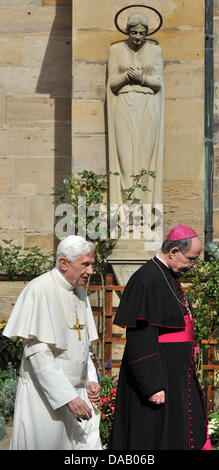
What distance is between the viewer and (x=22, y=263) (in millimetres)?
7160

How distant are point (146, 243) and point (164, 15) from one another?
2.41 meters

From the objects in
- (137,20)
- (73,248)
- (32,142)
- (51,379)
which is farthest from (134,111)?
(51,379)

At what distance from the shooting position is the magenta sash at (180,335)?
12.5 feet

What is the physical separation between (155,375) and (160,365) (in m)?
0.08

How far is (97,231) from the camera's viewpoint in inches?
265

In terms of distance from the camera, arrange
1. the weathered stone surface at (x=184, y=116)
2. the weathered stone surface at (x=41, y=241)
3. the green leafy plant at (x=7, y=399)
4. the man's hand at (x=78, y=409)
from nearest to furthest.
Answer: the man's hand at (x=78, y=409) → the green leafy plant at (x=7, y=399) → the weathered stone surface at (x=184, y=116) → the weathered stone surface at (x=41, y=241)

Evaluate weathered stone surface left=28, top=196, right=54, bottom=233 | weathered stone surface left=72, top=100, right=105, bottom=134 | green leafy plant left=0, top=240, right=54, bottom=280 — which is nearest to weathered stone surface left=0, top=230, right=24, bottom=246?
weathered stone surface left=28, top=196, right=54, bottom=233

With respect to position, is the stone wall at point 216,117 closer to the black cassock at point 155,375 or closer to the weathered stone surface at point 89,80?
the weathered stone surface at point 89,80

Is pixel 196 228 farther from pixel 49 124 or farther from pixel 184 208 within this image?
pixel 49 124

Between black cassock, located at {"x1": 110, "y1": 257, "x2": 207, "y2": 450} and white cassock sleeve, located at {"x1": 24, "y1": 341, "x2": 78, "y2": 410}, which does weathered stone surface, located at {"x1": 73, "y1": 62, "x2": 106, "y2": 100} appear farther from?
white cassock sleeve, located at {"x1": 24, "y1": 341, "x2": 78, "y2": 410}

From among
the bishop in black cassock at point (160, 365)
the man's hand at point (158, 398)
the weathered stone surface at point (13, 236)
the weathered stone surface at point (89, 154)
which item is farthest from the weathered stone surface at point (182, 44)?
the man's hand at point (158, 398)

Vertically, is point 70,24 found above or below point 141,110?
above

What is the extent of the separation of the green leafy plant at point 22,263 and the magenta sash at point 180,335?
3.45 meters

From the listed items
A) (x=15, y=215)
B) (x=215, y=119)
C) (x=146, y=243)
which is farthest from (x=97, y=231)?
(x=215, y=119)
